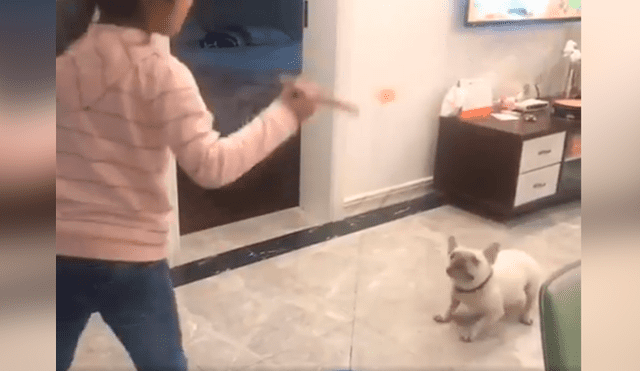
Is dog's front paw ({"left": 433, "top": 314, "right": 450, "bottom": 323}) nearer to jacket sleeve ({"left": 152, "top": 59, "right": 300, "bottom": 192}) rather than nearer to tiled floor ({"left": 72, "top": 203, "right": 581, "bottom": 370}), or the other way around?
tiled floor ({"left": 72, "top": 203, "right": 581, "bottom": 370})

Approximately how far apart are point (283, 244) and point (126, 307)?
24cm

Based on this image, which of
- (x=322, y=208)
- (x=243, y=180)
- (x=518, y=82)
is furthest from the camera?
(x=518, y=82)

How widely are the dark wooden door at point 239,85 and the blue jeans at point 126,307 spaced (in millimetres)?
87

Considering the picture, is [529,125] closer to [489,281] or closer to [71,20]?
[489,281]

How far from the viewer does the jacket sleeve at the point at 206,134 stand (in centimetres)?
68

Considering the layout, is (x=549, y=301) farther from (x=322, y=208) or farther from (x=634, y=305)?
(x=322, y=208)

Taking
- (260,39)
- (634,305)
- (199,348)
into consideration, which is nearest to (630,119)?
(634,305)

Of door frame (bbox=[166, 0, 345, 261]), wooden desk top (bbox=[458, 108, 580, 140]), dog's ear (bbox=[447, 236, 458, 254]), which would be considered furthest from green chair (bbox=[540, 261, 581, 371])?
door frame (bbox=[166, 0, 345, 261])

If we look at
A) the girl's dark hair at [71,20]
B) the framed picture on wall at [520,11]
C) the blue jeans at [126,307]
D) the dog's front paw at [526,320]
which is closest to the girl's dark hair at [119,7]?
the girl's dark hair at [71,20]

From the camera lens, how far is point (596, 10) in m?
0.85

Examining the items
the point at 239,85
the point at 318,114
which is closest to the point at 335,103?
→ the point at 318,114

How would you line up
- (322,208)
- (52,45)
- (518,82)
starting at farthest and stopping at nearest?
1. (518,82)
2. (322,208)
3. (52,45)

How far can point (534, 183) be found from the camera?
1065 mm

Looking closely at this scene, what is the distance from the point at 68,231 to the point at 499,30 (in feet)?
2.33
